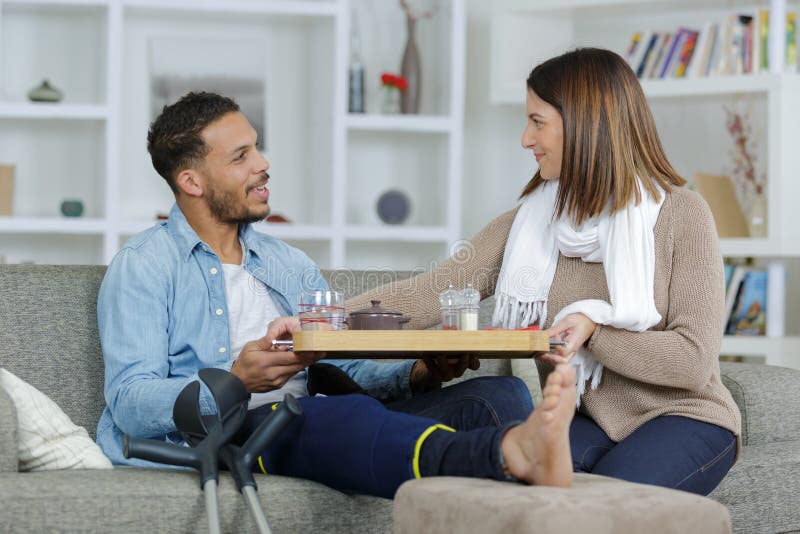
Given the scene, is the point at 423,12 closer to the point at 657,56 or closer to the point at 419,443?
the point at 657,56

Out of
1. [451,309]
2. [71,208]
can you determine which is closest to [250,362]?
[451,309]

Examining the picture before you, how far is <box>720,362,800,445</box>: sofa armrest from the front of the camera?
8.59 feet

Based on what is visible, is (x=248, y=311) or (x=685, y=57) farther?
(x=685, y=57)

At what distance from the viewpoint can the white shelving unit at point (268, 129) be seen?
4.46 meters

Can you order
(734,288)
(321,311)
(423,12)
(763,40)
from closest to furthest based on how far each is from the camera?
(321,311) < (763,40) < (734,288) < (423,12)

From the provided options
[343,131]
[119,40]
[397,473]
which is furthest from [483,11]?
[397,473]

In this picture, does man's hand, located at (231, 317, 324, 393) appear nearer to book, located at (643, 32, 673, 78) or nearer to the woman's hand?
the woman's hand

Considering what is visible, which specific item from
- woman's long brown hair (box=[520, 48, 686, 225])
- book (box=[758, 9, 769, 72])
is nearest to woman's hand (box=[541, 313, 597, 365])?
woman's long brown hair (box=[520, 48, 686, 225])

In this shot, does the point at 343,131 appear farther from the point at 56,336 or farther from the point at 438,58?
the point at 56,336

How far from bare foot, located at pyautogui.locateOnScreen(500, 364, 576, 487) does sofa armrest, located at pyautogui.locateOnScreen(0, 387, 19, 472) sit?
2.94ft

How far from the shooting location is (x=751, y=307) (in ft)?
14.0

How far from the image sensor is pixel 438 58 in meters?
4.84

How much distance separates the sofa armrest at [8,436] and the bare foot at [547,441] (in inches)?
35.3

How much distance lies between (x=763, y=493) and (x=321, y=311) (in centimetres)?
106
